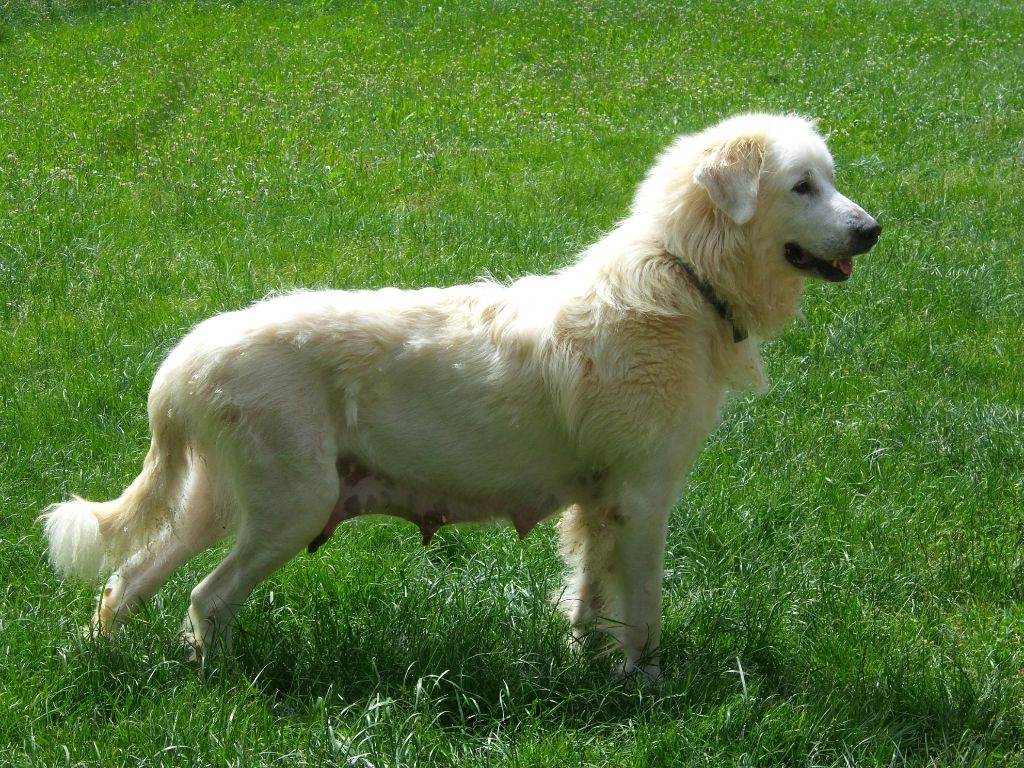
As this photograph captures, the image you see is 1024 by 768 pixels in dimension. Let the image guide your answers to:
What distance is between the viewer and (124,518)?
13.5 ft

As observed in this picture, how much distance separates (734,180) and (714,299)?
0.44 metres

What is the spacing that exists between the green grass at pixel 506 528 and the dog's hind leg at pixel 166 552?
15 centimetres

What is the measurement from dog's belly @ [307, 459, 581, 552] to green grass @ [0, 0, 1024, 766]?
0.37 meters

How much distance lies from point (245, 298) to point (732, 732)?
4492 mm

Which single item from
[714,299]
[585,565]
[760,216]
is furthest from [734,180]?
[585,565]

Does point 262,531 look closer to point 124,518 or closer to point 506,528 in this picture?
point 124,518

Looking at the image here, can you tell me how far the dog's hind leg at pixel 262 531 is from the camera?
12.7 ft

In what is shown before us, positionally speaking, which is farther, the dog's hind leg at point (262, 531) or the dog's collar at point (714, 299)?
the dog's collar at point (714, 299)

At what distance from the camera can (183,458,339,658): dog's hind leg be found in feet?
12.7

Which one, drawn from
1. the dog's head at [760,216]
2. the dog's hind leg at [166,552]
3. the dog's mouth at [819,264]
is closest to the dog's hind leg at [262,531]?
the dog's hind leg at [166,552]

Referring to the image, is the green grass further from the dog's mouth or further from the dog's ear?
the dog's ear

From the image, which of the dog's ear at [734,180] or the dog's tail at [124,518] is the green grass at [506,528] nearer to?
the dog's tail at [124,518]

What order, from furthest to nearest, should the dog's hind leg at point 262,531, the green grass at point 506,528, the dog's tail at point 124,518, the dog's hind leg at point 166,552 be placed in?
the dog's hind leg at point 166,552 → the dog's tail at point 124,518 → the dog's hind leg at point 262,531 → the green grass at point 506,528

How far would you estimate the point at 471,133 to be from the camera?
11094mm
